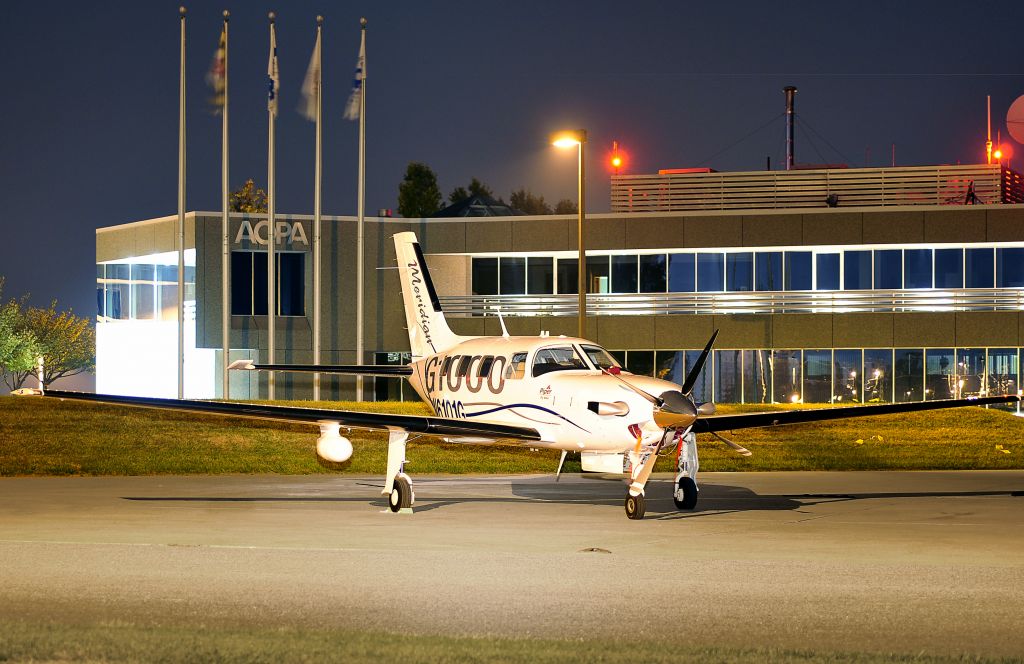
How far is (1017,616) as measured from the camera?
1092 cm

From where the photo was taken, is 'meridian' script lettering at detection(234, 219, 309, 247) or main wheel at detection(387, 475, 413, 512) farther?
'meridian' script lettering at detection(234, 219, 309, 247)

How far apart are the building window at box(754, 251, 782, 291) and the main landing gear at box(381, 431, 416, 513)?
99.4ft

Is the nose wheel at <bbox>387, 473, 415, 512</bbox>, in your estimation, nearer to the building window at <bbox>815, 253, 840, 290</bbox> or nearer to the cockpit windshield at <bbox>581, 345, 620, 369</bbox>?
the cockpit windshield at <bbox>581, 345, 620, 369</bbox>

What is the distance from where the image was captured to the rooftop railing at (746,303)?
45.9 meters

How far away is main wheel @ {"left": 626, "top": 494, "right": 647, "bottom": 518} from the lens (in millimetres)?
18172

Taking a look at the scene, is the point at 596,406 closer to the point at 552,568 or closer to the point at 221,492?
the point at 552,568

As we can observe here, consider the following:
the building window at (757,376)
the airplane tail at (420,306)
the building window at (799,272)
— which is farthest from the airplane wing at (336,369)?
the building window at (799,272)

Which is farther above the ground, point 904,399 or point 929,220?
point 929,220

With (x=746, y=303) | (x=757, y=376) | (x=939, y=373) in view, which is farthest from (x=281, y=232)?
(x=939, y=373)

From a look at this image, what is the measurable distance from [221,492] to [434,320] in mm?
5343

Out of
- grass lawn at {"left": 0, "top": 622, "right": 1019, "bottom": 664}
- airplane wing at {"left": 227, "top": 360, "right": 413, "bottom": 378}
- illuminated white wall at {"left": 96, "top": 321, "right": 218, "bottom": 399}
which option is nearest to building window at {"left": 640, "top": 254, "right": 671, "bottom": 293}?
illuminated white wall at {"left": 96, "top": 321, "right": 218, "bottom": 399}

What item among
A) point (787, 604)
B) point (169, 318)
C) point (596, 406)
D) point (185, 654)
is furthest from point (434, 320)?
point (169, 318)

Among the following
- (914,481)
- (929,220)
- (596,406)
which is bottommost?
(914,481)

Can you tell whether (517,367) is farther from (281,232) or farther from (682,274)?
(281,232)
